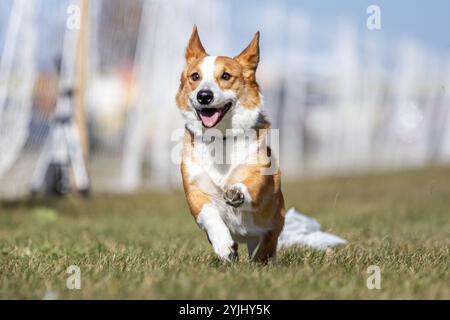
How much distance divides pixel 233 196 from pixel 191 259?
626 mm

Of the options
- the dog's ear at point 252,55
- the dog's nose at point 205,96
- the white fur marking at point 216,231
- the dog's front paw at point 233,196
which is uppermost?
the dog's ear at point 252,55

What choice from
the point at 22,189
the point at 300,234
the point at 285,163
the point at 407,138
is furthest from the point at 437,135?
the point at 300,234

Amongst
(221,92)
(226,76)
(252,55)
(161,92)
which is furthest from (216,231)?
(161,92)

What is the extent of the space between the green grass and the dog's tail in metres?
0.23

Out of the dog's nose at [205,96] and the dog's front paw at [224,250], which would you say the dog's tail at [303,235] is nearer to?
the dog's front paw at [224,250]

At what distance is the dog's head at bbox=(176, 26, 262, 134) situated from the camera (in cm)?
481

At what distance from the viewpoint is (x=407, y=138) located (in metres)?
26.5

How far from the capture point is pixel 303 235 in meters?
6.46

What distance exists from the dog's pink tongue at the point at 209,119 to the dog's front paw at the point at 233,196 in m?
0.41

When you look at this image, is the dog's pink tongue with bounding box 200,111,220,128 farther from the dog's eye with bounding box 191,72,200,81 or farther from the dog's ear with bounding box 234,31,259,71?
the dog's ear with bounding box 234,31,259,71

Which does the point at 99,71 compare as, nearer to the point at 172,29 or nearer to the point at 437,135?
the point at 172,29

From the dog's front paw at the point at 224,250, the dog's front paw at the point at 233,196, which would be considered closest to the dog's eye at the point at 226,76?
the dog's front paw at the point at 233,196

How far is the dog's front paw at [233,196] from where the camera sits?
4594 mm

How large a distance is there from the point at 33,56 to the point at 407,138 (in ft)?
53.8
